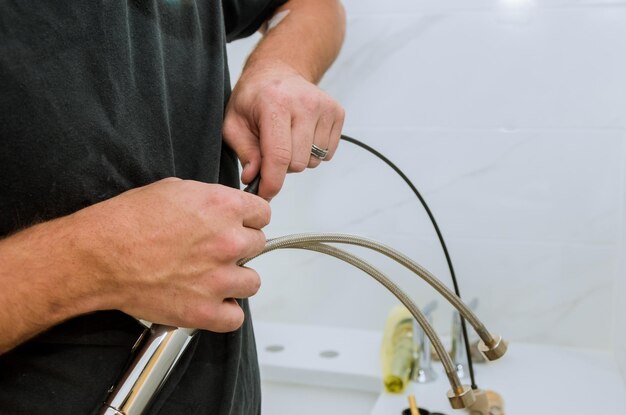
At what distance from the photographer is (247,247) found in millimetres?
469

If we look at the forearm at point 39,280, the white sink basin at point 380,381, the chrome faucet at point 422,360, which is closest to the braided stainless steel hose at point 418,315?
the forearm at point 39,280

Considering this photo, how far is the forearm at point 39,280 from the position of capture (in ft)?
1.46

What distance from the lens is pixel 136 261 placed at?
449 millimetres

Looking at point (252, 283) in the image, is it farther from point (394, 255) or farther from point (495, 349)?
point (495, 349)

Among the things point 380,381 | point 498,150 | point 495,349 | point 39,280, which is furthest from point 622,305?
point 39,280

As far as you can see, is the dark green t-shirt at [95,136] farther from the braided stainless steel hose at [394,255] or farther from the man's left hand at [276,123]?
the braided stainless steel hose at [394,255]

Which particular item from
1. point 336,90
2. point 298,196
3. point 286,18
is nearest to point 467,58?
point 336,90

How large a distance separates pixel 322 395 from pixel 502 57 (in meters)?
0.80

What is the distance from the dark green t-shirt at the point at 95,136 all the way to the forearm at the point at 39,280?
0.17 feet

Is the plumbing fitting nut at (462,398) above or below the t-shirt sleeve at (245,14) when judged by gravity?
below

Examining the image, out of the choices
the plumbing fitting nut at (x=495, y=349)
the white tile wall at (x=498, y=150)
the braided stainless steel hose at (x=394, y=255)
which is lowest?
the plumbing fitting nut at (x=495, y=349)

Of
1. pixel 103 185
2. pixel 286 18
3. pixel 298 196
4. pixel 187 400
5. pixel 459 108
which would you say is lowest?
pixel 187 400

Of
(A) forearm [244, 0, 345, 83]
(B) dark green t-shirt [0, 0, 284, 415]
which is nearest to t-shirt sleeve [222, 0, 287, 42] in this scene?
(A) forearm [244, 0, 345, 83]

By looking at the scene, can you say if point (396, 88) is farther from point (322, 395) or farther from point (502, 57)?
point (322, 395)
